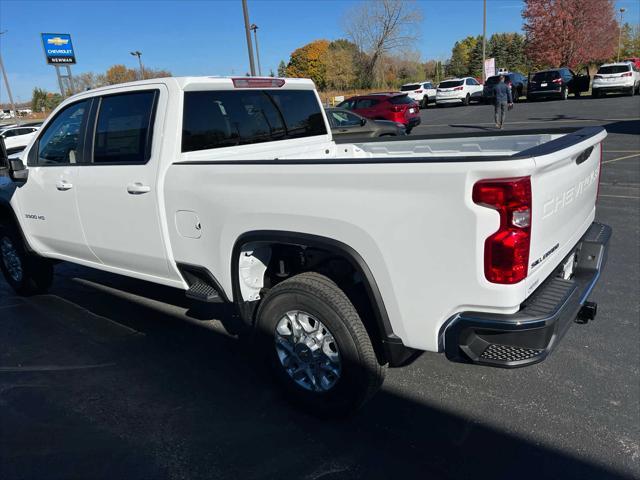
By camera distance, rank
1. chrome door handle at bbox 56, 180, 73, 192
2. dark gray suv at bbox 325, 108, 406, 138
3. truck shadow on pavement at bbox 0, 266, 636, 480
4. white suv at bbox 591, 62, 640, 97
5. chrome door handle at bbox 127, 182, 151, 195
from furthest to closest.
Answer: white suv at bbox 591, 62, 640, 97, dark gray suv at bbox 325, 108, 406, 138, chrome door handle at bbox 56, 180, 73, 192, chrome door handle at bbox 127, 182, 151, 195, truck shadow on pavement at bbox 0, 266, 636, 480

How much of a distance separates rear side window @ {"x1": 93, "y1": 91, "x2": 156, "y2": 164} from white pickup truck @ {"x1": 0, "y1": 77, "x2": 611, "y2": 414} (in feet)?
0.05

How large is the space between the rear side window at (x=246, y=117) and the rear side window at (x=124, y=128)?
12.0 inches

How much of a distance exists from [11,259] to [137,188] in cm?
281

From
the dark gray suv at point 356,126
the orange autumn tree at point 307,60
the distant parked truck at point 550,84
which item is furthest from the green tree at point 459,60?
the dark gray suv at point 356,126

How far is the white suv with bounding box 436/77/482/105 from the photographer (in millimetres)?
30828

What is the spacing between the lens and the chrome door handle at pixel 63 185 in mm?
4113

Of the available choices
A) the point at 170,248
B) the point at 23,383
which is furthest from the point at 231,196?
the point at 23,383

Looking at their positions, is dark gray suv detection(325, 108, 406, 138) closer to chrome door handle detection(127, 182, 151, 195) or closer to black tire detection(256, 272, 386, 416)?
chrome door handle detection(127, 182, 151, 195)

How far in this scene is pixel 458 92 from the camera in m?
30.8

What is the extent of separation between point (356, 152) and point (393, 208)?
7.49 ft

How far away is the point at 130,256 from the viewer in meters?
3.84

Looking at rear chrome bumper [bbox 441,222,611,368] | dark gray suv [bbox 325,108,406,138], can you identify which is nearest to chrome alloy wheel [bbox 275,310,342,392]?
rear chrome bumper [bbox 441,222,611,368]

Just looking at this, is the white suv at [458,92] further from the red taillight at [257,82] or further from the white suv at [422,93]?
the red taillight at [257,82]

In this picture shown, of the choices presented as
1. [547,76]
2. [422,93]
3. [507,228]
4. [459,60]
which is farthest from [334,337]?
[459,60]
